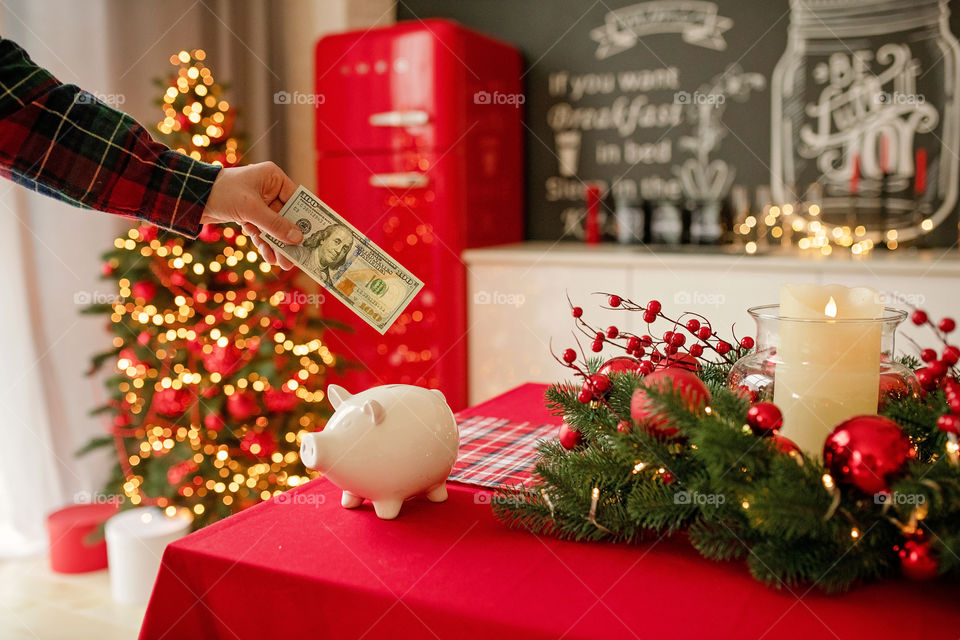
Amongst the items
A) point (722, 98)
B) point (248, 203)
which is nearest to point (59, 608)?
point (248, 203)

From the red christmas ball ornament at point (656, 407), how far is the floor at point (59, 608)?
1955 millimetres

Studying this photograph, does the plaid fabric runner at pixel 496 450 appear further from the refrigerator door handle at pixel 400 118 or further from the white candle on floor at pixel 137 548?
the refrigerator door handle at pixel 400 118

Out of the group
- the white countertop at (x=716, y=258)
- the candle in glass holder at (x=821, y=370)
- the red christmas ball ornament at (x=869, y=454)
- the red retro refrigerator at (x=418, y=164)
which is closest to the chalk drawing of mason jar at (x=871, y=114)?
the white countertop at (x=716, y=258)

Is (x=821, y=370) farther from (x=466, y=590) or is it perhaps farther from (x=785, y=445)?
(x=466, y=590)

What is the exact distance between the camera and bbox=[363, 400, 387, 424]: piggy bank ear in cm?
90

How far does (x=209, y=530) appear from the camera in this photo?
89 centimetres

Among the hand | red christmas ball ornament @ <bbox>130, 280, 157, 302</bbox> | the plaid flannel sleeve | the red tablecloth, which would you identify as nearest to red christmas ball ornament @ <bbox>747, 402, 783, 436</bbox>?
the red tablecloth

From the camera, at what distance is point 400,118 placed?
3238mm

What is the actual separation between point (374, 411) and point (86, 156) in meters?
0.56

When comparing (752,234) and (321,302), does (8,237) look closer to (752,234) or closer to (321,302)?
(321,302)

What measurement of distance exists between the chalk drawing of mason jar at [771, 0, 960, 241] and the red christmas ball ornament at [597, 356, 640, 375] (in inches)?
94.4

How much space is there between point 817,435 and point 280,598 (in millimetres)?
573

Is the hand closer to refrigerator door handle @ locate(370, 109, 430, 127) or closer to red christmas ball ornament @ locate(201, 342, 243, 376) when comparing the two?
red christmas ball ornament @ locate(201, 342, 243, 376)

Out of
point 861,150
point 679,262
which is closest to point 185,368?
point 679,262
